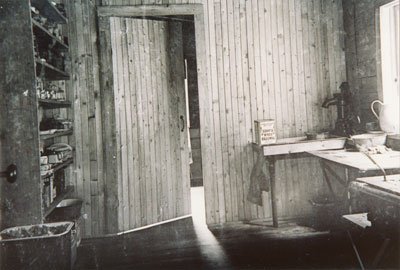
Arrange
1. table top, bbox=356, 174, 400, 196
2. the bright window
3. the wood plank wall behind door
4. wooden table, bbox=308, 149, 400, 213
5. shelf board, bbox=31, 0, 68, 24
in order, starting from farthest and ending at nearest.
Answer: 1. the wood plank wall behind door
2. the bright window
3. shelf board, bbox=31, 0, 68, 24
4. wooden table, bbox=308, 149, 400, 213
5. table top, bbox=356, 174, 400, 196

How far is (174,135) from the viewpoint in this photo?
449 cm

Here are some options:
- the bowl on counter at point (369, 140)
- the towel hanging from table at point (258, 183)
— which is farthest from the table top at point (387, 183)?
the towel hanging from table at point (258, 183)

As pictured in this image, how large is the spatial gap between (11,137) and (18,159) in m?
0.18

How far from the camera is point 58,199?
329 cm

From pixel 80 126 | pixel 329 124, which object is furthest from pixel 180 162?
pixel 329 124

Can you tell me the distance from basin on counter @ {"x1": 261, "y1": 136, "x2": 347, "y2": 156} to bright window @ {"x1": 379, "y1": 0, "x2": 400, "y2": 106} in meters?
0.72

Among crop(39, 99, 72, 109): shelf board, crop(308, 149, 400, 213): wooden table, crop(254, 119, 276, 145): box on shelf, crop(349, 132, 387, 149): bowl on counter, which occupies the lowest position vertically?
crop(308, 149, 400, 213): wooden table

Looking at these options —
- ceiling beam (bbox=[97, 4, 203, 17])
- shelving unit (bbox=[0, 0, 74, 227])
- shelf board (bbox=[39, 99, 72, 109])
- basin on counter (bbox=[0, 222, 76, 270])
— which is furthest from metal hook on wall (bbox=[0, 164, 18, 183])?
ceiling beam (bbox=[97, 4, 203, 17])

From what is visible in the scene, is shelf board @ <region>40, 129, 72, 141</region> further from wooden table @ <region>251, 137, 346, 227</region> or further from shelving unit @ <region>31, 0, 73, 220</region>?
wooden table @ <region>251, 137, 346, 227</region>

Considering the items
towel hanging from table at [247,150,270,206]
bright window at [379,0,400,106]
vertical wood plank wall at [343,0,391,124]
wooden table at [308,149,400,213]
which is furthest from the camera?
towel hanging from table at [247,150,270,206]

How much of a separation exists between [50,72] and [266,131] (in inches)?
95.1

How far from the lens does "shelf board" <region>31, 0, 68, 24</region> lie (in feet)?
10.1

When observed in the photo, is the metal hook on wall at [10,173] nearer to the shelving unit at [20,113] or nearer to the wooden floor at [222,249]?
the shelving unit at [20,113]

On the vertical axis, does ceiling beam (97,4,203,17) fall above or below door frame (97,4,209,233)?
above
